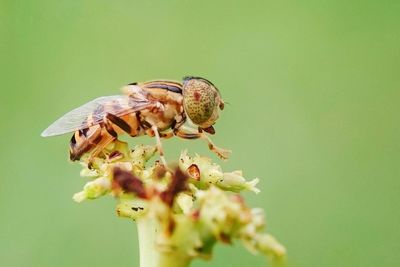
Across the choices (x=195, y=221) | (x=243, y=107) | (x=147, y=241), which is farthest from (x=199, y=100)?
(x=243, y=107)

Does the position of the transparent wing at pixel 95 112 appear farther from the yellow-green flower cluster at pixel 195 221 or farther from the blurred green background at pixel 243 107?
the blurred green background at pixel 243 107

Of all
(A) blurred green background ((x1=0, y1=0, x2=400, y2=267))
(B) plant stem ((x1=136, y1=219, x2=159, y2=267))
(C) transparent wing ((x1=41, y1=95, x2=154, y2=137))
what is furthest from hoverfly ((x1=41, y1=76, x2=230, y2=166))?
(A) blurred green background ((x1=0, y1=0, x2=400, y2=267))

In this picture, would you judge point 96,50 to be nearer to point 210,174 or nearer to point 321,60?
point 321,60

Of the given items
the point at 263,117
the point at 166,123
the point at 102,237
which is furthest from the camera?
the point at 263,117

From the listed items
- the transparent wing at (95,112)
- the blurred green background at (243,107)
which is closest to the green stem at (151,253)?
the transparent wing at (95,112)

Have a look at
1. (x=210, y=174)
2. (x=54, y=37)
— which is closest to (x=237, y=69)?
(x=54, y=37)

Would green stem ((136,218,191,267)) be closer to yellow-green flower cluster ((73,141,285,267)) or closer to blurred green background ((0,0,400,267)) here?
yellow-green flower cluster ((73,141,285,267))
